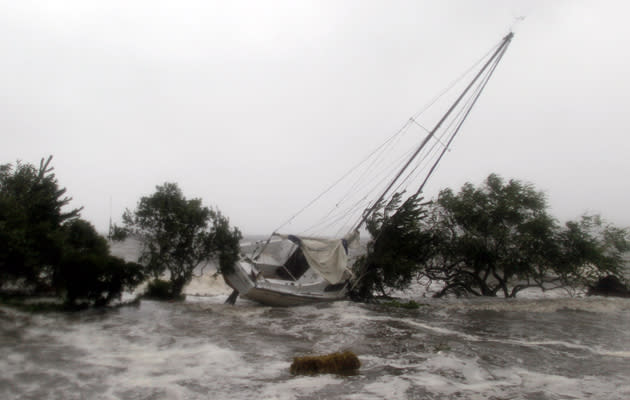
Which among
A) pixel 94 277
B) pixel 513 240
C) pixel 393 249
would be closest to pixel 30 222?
pixel 94 277

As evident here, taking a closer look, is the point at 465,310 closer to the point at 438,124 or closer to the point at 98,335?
the point at 438,124

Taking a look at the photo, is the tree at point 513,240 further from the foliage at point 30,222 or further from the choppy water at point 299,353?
the foliage at point 30,222

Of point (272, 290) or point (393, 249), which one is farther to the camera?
point (393, 249)

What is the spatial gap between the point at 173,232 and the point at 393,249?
41.0 ft

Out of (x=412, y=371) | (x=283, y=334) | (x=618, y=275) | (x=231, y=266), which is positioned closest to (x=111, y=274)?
(x=231, y=266)

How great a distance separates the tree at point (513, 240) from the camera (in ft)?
83.5

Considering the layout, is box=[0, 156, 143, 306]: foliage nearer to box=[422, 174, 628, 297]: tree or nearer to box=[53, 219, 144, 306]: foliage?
box=[53, 219, 144, 306]: foliage

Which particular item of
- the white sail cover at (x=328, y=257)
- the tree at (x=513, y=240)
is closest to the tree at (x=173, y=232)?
the white sail cover at (x=328, y=257)

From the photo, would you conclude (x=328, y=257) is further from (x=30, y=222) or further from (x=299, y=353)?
(x=30, y=222)

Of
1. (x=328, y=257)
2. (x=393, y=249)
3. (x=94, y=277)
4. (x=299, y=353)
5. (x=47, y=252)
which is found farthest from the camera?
(x=393, y=249)

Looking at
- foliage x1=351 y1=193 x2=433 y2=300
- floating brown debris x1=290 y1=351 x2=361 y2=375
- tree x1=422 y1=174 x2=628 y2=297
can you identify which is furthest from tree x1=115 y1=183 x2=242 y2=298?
tree x1=422 y1=174 x2=628 y2=297

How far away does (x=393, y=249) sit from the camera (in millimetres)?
25203

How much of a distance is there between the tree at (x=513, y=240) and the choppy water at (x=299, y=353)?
17.9ft

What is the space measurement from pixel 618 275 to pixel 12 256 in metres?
33.5
